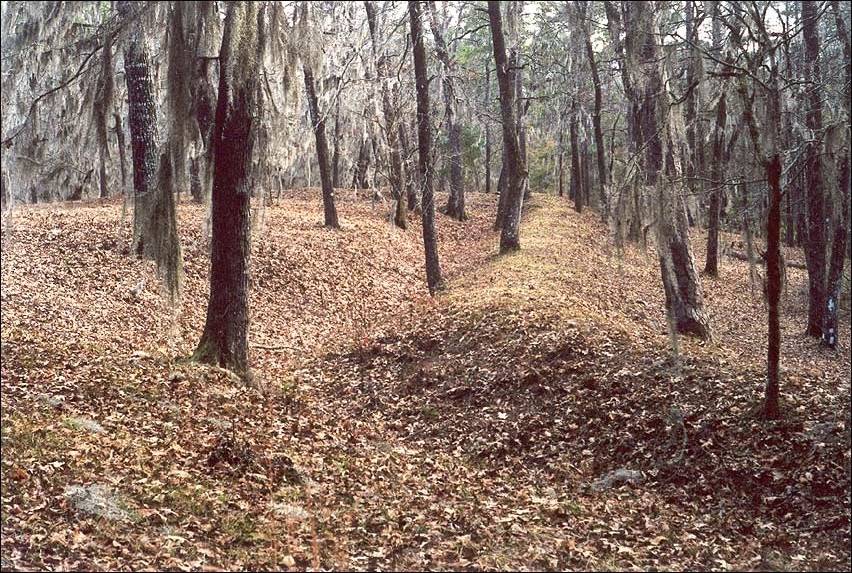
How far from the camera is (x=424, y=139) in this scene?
15.0 metres

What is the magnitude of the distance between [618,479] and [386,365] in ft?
15.6

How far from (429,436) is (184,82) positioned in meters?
5.27

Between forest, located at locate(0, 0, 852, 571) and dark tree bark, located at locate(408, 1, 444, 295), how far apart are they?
10 centimetres

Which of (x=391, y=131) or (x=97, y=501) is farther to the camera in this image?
(x=391, y=131)

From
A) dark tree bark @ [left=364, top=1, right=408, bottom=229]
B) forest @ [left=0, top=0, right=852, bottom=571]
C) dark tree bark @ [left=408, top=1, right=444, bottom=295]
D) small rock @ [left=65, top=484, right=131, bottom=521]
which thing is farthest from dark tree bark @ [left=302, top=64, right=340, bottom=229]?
small rock @ [left=65, top=484, right=131, bottom=521]

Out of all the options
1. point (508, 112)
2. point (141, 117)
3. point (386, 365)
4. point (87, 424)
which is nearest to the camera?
point (87, 424)

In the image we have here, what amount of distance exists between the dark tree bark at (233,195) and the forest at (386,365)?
0.04 metres

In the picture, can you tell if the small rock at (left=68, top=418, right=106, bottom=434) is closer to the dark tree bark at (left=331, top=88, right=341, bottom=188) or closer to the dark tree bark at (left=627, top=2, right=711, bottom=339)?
the dark tree bark at (left=627, top=2, right=711, bottom=339)

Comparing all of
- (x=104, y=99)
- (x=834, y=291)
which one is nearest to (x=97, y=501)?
(x=104, y=99)

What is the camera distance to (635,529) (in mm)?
6215

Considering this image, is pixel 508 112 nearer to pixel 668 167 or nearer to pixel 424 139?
pixel 424 139

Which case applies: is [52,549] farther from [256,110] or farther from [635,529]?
[256,110]

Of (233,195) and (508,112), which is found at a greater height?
(508,112)

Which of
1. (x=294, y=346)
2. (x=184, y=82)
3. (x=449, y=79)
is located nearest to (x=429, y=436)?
(x=294, y=346)
